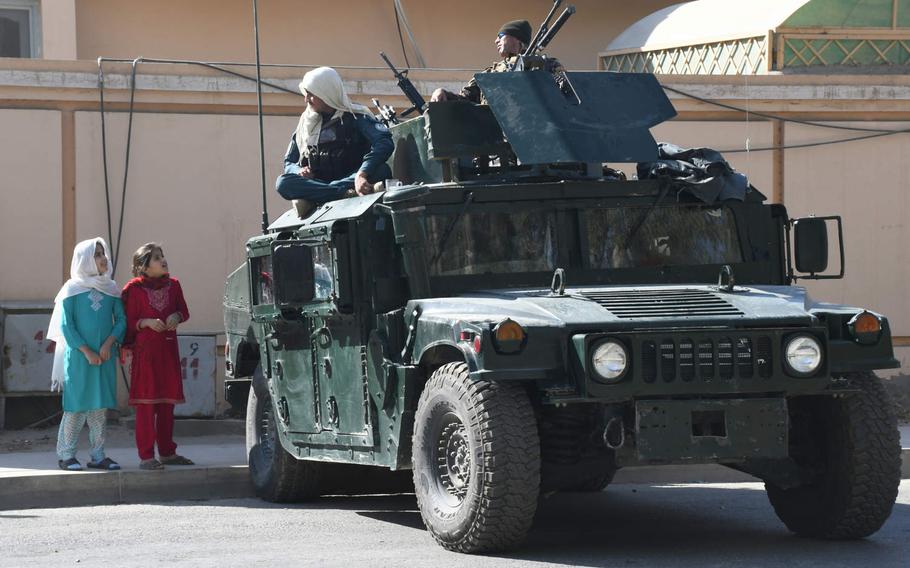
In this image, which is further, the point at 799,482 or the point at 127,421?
the point at 127,421

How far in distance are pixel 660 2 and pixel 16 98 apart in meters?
9.12

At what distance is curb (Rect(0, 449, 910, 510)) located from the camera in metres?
10.2

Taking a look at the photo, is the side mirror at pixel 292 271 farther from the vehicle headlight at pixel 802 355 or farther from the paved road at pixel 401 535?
the vehicle headlight at pixel 802 355

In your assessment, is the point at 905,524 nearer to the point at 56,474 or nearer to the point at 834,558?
the point at 834,558

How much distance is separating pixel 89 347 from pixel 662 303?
4743 millimetres

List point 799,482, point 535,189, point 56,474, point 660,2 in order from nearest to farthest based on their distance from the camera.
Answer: point 799,482, point 535,189, point 56,474, point 660,2

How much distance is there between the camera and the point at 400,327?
26.8 feet

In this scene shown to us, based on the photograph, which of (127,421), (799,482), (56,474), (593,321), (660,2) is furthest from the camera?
(660,2)

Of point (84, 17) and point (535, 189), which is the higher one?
point (84, 17)

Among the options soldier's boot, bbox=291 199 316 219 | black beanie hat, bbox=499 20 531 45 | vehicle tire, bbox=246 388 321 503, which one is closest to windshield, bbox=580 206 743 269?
soldier's boot, bbox=291 199 316 219

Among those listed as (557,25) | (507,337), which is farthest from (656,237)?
(507,337)

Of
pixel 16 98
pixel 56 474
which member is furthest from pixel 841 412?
pixel 16 98

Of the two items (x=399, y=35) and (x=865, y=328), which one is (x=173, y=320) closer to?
(x=865, y=328)

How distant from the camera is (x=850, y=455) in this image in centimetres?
754
